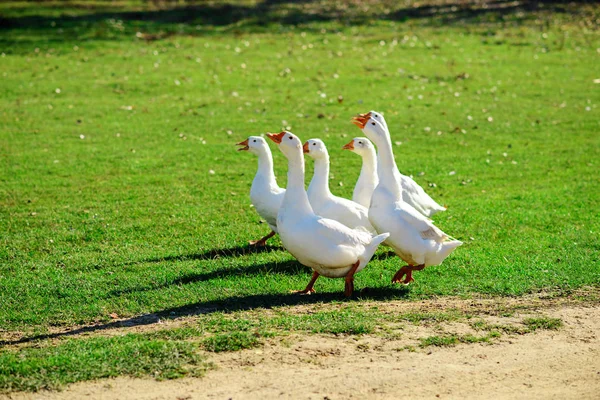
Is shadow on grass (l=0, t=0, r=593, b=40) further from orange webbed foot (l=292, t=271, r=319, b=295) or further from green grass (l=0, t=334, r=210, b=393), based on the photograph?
green grass (l=0, t=334, r=210, b=393)

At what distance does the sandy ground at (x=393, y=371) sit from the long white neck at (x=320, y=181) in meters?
2.30

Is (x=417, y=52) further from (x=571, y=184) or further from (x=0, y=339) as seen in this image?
(x=0, y=339)

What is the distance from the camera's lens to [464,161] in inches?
539

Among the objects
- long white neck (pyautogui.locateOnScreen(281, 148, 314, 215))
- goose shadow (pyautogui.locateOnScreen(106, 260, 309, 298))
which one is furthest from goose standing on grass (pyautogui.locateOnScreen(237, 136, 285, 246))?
long white neck (pyautogui.locateOnScreen(281, 148, 314, 215))

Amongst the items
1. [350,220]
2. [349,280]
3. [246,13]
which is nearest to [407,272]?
[349,280]

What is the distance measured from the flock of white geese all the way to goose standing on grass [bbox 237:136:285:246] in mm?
14

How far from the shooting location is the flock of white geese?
25.5ft

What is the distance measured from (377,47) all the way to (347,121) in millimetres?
7950

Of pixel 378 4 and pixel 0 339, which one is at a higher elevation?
pixel 378 4

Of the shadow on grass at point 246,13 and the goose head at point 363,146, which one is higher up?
the shadow on grass at point 246,13

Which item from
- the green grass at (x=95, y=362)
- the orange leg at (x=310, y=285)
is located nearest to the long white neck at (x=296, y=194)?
the orange leg at (x=310, y=285)

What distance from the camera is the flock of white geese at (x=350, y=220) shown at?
776 centimetres

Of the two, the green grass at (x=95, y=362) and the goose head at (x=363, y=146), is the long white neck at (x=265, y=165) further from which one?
the green grass at (x=95, y=362)

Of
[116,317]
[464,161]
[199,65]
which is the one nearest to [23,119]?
[199,65]
